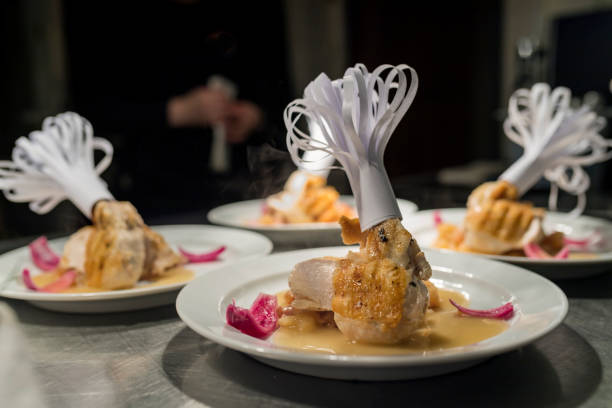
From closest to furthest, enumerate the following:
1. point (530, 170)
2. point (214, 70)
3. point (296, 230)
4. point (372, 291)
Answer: point (372, 291) → point (530, 170) → point (296, 230) → point (214, 70)

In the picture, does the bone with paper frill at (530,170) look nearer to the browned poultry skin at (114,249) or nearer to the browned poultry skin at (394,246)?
the browned poultry skin at (394,246)

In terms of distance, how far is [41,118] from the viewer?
442 cm

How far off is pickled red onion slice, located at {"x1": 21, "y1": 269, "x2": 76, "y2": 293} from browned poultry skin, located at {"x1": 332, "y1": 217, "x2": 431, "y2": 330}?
2.60 ft

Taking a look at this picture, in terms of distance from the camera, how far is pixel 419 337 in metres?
0.88

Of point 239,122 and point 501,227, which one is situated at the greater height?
point 239,122

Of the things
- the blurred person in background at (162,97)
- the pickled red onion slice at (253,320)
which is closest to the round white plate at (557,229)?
the pickled red onion slice at (253,320)

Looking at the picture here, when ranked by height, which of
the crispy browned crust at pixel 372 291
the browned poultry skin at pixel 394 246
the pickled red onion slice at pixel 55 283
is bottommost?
the pickled red onion slice at pixel 55 283

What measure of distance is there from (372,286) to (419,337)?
0.41 feet

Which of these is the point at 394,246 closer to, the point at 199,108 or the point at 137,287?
the point at 137,287

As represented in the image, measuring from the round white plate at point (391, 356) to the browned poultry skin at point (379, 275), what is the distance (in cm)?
10

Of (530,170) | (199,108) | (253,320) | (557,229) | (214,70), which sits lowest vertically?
(557,229)

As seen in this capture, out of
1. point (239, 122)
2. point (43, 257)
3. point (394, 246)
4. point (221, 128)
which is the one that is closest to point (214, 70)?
point (239, 122)

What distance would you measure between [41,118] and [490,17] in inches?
234

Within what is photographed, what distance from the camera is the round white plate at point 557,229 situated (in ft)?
4.06
